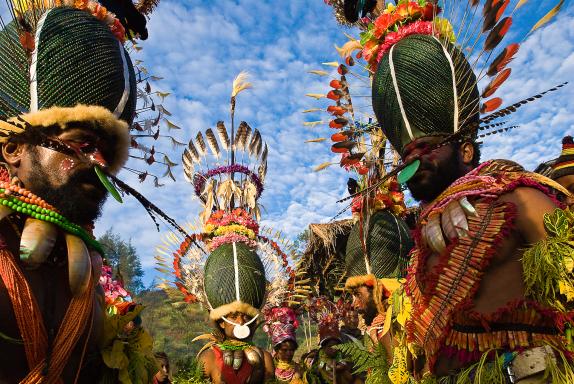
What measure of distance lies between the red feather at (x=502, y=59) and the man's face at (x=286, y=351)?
255 inches

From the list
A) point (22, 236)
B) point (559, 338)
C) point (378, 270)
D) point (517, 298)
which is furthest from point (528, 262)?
point (378, 270)

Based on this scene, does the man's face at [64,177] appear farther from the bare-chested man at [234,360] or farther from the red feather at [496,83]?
the bare-chested man at [234,360]

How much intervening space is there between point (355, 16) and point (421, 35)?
2.52 feet

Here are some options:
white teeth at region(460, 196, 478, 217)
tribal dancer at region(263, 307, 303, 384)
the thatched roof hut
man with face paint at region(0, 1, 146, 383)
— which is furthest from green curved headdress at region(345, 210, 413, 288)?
the thatched roof hut

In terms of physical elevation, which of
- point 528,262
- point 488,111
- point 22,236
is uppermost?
point 488,111

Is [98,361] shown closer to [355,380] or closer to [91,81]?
[91,81]

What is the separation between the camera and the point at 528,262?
2.11 meters

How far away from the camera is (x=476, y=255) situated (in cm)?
219

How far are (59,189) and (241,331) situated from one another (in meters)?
4.22

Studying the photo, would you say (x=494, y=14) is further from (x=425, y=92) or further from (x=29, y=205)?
(x=29, y=205)

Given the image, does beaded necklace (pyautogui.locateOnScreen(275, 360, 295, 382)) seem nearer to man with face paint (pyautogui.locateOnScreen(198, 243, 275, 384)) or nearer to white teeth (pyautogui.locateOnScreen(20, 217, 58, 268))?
man with face paint (pyautogui.locateOnScreen(198, 243, 275, 384))

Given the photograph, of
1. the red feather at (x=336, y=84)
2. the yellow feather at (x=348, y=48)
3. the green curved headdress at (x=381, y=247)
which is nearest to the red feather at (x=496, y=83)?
the yellow feather at (x=348, y=48)

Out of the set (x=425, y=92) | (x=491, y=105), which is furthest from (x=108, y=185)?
(x=491, y=105)

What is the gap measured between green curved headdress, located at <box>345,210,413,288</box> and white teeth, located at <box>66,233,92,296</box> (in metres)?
4.28
